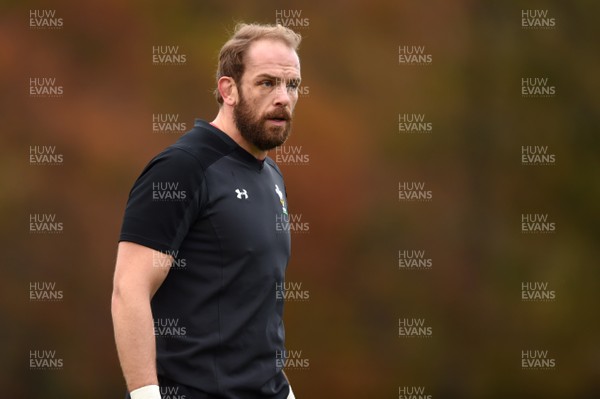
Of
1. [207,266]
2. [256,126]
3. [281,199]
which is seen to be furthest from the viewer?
[281,199]

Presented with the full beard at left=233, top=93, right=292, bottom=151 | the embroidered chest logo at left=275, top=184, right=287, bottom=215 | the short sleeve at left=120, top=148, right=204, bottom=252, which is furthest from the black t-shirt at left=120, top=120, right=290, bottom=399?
the embroidered chest logo at left=275, top=184, right=287, bottom=215

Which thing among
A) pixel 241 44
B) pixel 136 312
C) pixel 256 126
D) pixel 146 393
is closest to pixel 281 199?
pixel 256 126

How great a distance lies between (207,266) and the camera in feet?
7.86

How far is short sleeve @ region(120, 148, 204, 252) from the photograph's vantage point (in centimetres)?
229

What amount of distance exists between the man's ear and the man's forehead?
0.07m

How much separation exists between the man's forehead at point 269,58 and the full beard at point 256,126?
111 millimetres

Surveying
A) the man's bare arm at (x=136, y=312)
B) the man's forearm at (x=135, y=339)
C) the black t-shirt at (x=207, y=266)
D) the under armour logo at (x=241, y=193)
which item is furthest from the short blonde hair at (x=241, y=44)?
the man's forearm at (x=135, y=339)

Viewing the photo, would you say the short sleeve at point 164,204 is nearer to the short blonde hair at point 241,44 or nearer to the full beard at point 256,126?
the full beard at point 256,126

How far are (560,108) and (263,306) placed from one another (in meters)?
4.28

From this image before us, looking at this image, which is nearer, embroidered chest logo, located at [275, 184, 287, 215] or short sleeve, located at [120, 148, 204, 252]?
short sleeve, located at [120, 148, 204, 252]

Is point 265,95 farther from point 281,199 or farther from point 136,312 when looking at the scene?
point 136,312

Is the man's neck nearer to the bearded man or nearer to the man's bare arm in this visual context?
the bearded man

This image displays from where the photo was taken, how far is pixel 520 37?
6145 mm

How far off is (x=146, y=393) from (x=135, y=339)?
142mm
